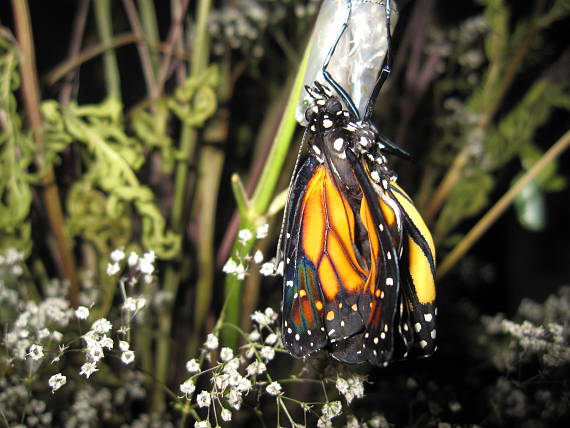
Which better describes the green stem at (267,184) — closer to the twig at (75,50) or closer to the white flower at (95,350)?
the white flower at (95,350)

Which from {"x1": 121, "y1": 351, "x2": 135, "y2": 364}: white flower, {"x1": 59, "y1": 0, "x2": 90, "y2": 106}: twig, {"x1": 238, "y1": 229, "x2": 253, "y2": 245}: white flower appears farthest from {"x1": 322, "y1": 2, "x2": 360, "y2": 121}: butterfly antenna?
{"x1": 59, "y1": 0, "x2": 90, "y2": 106}: twig

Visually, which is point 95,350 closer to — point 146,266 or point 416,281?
point 146,266

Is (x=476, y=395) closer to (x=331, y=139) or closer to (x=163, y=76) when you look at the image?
(x=331, y=139)

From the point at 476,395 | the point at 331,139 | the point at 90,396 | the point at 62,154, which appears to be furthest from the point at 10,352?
the point at 476,395

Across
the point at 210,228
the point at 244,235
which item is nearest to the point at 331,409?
the point at 244,235

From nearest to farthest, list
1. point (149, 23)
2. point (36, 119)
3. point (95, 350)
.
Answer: point (95, 350) → point (36, 119) → point (149, 23)

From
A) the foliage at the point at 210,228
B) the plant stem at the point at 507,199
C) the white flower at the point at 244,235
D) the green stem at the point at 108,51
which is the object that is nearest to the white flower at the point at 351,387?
the foliage at the point at 210,228
